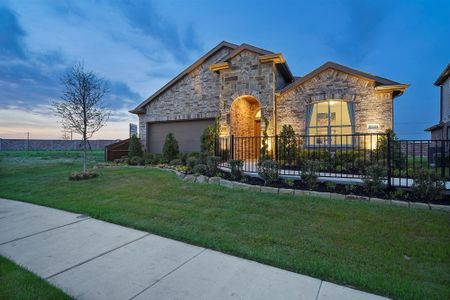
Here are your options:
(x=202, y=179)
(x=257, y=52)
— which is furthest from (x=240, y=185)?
(x=257, y=52)

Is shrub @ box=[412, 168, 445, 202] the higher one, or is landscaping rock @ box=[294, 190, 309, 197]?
shrub @ box=[412, 168, 445, 202]

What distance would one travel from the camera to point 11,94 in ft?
56.7

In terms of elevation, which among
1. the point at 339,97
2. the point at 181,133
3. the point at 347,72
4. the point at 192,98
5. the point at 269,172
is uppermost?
the point at 347,72

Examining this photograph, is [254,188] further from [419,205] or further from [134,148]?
[134,148]

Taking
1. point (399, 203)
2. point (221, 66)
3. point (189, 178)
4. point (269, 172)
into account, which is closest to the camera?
point (399, 203)

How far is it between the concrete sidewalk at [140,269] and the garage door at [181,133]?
886cm

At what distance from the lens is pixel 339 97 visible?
932 cm

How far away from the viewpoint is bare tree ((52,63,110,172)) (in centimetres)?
815

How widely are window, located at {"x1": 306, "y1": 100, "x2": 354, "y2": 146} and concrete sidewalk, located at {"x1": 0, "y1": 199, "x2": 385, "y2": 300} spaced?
779 cm

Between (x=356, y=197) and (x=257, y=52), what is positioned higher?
(x=257, y=52)

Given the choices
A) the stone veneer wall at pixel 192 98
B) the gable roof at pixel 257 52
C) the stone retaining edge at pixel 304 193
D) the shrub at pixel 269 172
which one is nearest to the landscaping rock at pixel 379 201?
the stone retaining edge at pixel 304 193

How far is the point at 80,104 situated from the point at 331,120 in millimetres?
9994

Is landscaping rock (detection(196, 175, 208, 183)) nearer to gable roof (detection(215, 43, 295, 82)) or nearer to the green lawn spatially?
the green lawn

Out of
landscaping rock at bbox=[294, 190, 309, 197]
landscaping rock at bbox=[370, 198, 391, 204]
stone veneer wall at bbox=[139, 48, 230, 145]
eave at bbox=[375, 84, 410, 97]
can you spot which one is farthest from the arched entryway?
landscaping rock at bbox=[370, 198, 391, 204]
